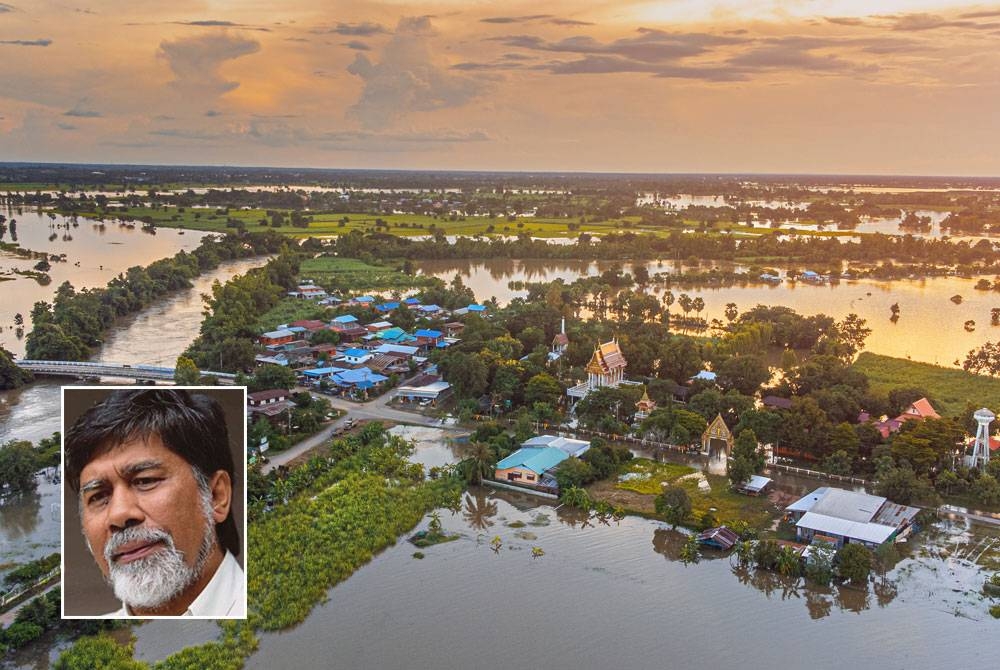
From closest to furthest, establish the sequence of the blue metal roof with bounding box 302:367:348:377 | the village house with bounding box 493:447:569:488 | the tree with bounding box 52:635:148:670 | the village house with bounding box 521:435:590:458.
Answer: the tree with bounding box 52:635:148:670 → the village house with bounding box 493:447:569:488 → the village house with bounding box 521:435:590:458 → the blue metal roof with bounding box 302:367:348:377

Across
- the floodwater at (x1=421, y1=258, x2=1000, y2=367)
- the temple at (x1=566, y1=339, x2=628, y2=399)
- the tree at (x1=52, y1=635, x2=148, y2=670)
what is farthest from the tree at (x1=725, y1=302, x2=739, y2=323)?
the tree at (x1=52, y1=635, x2=148, y2=670)

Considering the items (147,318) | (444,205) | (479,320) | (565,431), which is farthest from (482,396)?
(444,205)

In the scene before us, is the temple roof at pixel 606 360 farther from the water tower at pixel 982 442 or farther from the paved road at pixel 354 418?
the water tower at pixel 982 442

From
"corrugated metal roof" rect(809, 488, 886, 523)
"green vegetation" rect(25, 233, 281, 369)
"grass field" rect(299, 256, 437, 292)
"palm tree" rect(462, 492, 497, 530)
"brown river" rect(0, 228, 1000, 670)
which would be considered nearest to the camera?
"brown river" rect(0, 228, 1000, 670)

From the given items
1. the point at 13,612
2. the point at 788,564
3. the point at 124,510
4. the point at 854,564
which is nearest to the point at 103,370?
the point at 13,612

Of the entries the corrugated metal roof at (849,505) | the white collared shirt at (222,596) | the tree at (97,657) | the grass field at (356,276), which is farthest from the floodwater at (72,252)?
the white collared shirt at (222,596)

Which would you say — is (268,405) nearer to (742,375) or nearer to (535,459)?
(535,459)

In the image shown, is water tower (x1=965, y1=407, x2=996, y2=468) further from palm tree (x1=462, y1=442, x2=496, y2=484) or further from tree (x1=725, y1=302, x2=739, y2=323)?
tree (x1=725, y1=302, x2=739, y2=323)
